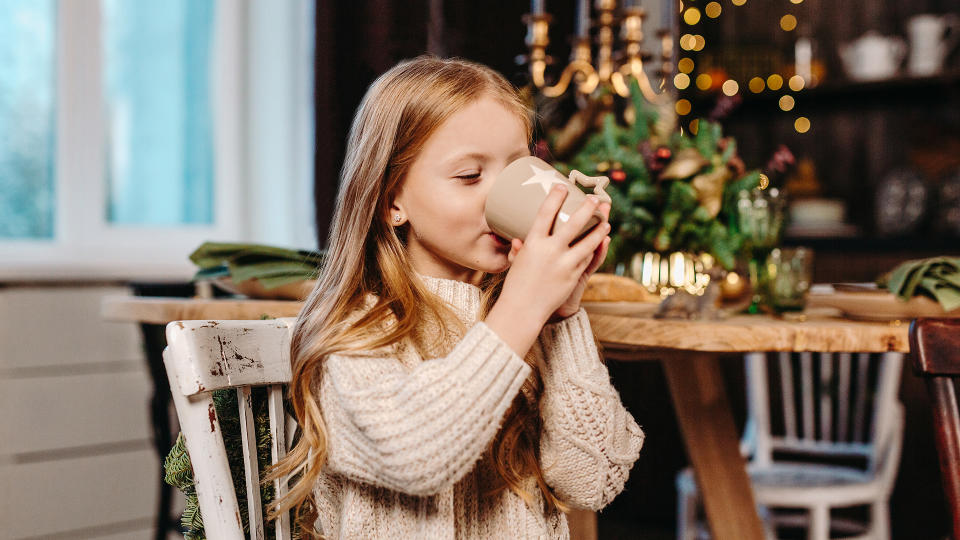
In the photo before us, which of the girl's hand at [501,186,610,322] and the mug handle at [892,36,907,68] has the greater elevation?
the mug handle at [892,36,907,68]

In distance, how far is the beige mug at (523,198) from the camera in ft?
2.67

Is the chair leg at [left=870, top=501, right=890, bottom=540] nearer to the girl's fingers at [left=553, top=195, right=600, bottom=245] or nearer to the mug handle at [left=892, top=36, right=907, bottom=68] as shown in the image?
the girl's fingers at [left=553, top=195, right=600, bottom=245]

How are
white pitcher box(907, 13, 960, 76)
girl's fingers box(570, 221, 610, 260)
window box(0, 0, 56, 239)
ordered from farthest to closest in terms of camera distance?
white pitcher box(907, 13, 960, 76) → window box(0, 0, 56, 239) → girl's fingers box(570, 221, 610, 260)

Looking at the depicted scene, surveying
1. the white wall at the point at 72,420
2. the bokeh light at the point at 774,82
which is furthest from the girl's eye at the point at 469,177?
the bokeh light at the point at 774,82

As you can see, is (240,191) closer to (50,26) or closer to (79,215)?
(79,215)

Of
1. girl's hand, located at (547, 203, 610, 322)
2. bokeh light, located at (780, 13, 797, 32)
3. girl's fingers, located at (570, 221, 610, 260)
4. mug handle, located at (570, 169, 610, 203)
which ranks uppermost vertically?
bokeh light, located at (780, 13, 797, 32)

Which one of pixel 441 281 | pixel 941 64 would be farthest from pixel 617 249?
pixel 941 64

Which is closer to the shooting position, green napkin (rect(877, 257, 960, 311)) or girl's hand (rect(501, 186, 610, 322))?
girl's hand (rect(501, 186, 610, 322))

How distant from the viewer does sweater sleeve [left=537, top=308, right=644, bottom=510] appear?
0.89 metres

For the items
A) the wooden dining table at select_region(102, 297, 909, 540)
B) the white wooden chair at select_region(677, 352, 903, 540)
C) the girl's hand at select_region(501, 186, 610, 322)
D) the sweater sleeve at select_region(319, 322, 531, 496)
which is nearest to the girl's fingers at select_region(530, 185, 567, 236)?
the girl's hand at select_region(501, 186, 610, 322)

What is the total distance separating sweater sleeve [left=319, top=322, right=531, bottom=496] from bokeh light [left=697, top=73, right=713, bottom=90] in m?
2.97

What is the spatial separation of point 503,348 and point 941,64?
2987mm

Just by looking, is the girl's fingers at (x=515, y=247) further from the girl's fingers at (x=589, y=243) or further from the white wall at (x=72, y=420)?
the white wall at (x=72, y=420)

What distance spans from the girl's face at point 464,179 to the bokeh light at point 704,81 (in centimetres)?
279
